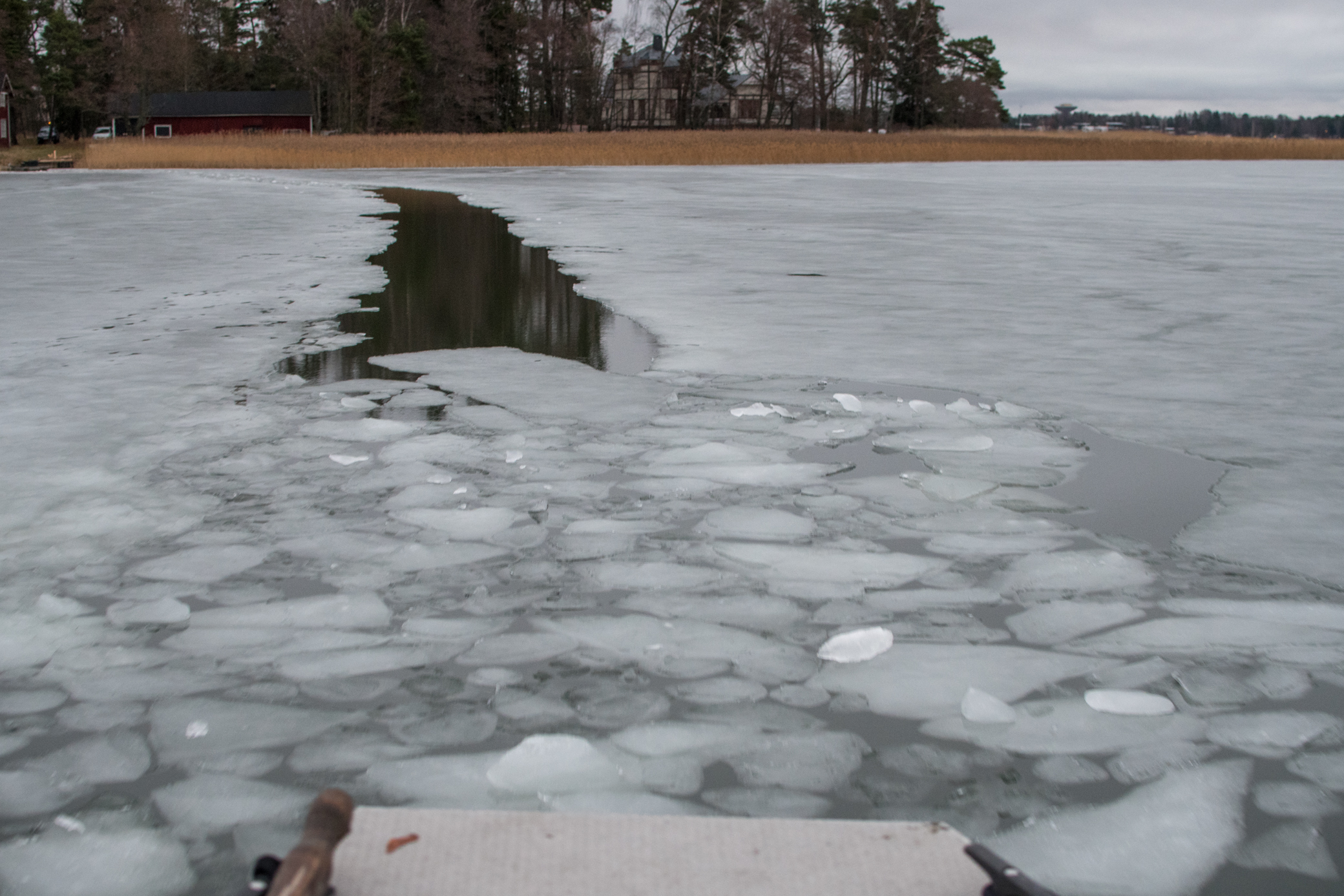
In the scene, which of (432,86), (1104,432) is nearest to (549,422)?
(1104,432)

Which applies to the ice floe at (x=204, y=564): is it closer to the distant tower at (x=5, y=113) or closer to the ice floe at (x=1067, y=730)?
the ice floe at (x=1067, y=730)

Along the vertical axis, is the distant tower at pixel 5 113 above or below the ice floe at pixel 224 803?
above

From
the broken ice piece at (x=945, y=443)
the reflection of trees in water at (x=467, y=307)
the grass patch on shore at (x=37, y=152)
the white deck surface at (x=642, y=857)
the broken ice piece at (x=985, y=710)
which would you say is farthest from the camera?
the grass patch on shore at (x=37, y=152)

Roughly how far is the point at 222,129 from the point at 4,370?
4791 centimetres

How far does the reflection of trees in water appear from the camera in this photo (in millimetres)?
4582

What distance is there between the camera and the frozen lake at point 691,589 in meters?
→ 1.49

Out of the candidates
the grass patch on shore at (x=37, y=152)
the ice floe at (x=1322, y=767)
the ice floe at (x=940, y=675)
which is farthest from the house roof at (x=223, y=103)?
the ice floe at (x=1322, y=767)

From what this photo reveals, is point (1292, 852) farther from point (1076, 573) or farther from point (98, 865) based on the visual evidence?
point (98, 865)

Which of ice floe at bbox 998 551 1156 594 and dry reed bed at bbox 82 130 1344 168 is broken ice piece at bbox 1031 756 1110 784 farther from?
dry reed bed at bbox 82 130 1344 168

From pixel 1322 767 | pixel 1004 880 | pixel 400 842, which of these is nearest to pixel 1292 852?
pixel 1322 767

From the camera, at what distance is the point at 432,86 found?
45938mm

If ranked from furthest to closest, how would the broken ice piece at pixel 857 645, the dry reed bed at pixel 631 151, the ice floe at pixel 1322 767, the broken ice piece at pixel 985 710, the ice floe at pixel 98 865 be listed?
the dry reed bed at pixel 631 151 < the broken ice piece at pixel 857 645 < the broken ice piece at pixel 985 710 < the ice floe at pixel 1322 767 < the ice floe at pixel 98 865

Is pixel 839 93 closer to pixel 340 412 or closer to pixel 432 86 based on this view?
pixel 432 86

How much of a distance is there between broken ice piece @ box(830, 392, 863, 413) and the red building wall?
46491mm
